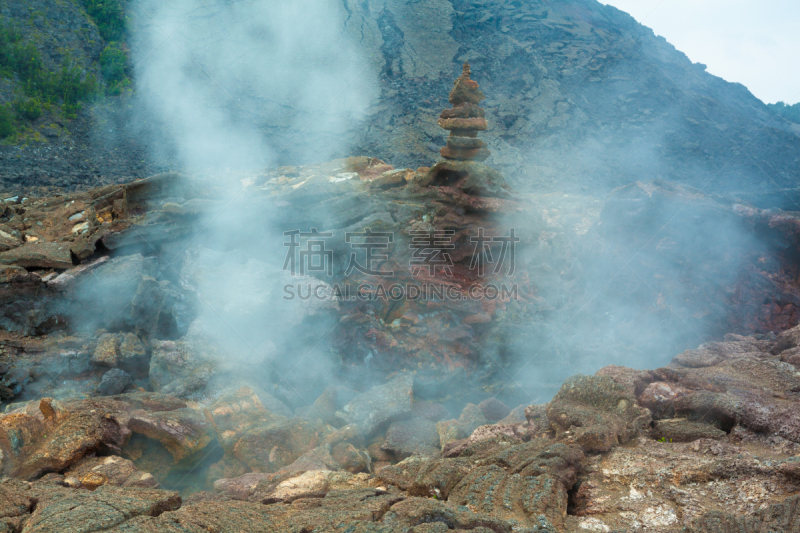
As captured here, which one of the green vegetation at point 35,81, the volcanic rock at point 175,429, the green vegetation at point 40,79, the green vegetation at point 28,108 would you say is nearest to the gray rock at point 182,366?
the volcanic rock at point 175,429

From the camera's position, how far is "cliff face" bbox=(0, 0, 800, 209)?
16.4 meters

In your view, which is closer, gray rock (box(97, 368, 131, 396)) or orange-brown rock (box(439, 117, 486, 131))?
gray rock (box(97, 368, 131, 396))

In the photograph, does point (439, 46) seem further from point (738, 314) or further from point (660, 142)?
point (738, 314)

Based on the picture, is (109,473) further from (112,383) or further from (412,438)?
(412,438)

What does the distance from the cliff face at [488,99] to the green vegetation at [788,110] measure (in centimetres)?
177

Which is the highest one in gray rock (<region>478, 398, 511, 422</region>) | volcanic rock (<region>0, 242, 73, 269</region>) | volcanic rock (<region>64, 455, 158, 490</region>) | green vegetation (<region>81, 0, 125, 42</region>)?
green vegetation (<region>81, 0, 125, 42</region>)

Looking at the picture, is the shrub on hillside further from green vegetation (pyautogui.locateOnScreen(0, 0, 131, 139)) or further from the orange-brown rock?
the orange-brown rock

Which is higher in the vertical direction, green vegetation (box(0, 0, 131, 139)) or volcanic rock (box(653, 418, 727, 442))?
green vegetation (box(0, 0, 131, 139))

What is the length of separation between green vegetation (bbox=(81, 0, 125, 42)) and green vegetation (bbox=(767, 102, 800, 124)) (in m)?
31.6

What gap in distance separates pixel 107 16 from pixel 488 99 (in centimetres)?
1630

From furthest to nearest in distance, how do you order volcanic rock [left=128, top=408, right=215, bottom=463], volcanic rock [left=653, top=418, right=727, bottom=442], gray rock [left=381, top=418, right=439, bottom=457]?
gray rock [left=381, top=418, right=439, bottom=457]
volcanic rock [left=128, top=408, right=215, bottom=463]
volcanic rock [left=653, top=418, right=727, bottom=442]

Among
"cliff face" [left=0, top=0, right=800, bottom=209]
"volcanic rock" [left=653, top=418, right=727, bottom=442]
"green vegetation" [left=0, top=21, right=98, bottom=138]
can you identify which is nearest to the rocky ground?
"volcanic rock" [left=653, top=418, right=727, bottom=442]

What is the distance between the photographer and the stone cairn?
22.2 feet

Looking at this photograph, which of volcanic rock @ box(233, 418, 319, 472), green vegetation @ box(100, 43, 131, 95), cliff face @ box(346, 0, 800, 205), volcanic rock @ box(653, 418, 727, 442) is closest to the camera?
volcanic rock @ box(653, 418, 727, 442)
